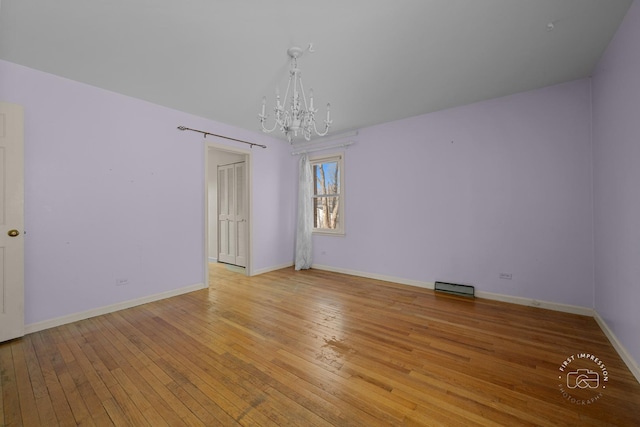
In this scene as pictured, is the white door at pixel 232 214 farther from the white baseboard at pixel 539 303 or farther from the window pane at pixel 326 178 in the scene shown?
the white baseboard at pixel 539 303

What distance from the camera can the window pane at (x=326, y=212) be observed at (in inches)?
196

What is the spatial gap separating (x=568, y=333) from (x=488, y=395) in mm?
1551

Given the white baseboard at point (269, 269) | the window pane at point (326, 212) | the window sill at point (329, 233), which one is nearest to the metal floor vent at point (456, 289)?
the window sill at point (329, 233)

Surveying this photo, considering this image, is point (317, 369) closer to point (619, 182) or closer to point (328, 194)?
point (619, 182)

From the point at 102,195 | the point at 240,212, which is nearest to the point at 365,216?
the point at 240,212

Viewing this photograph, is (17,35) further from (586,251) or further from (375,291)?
(586,251)

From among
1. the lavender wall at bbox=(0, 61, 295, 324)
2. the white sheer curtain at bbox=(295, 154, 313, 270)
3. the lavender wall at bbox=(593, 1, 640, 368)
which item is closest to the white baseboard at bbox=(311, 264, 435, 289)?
the white sheer curtain at bbox=(295, 154, 313, 270)

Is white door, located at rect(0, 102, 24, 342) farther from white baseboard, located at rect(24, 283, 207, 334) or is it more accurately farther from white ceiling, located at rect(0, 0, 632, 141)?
white ceiling, located at rect(0, 0, 632, 141)

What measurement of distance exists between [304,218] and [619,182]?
4.19 meters

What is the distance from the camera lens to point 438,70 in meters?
2.60

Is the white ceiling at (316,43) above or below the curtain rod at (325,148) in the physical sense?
above

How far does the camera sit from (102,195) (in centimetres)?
295

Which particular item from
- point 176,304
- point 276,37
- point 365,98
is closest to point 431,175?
point 365,98

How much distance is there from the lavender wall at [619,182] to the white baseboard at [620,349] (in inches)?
1.9
